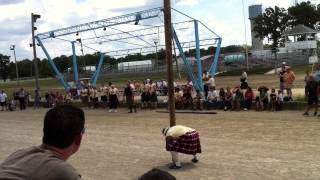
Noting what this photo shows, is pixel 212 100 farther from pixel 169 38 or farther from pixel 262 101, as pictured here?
pixel 169 38

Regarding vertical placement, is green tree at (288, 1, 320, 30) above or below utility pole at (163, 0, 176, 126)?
above

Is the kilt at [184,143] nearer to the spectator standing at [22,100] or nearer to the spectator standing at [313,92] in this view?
the spectator standing at [313,92]

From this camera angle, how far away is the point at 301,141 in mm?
14219

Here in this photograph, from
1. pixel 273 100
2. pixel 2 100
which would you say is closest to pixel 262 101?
pixel 273 100

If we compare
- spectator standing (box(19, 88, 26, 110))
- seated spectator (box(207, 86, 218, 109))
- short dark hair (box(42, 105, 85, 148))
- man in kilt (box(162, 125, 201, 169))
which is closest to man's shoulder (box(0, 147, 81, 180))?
short dark hair (box(42, 105, 85, 148))

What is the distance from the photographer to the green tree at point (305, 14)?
96625mm

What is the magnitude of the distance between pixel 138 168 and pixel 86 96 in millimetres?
22807

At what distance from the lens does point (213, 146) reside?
14.4 m

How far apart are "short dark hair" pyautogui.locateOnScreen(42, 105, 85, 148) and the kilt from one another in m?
8.55

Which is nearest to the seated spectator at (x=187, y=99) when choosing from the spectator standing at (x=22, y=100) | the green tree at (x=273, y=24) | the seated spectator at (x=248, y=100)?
the seated spectator at (x=248, y=100)

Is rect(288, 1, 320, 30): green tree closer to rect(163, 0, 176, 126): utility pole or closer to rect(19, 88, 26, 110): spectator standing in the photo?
rect(19, 88, 26, 110): spectator standing

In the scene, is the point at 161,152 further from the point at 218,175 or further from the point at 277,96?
the point at 277,96

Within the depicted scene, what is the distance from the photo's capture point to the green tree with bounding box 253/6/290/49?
97188 millimetres

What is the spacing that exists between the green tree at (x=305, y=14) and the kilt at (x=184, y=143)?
89.0m
